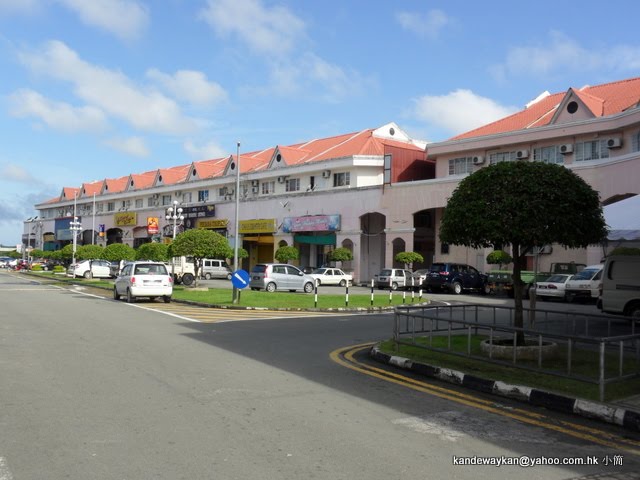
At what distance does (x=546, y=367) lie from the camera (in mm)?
8906

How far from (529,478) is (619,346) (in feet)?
11.5

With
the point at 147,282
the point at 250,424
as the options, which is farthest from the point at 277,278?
the point at 250,424

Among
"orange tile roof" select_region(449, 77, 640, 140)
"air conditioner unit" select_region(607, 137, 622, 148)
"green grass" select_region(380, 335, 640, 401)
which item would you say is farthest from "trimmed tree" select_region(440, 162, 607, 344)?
"orange tile roof" select_region(449, 77, 640, 140)

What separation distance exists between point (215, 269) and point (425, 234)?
57.6ft

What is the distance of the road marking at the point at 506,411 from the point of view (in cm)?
585

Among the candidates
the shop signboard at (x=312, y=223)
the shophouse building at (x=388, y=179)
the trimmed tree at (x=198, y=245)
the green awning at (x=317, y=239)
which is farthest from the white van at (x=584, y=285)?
the green awning at (x=317, y=239)

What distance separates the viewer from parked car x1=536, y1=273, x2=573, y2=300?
28656mm

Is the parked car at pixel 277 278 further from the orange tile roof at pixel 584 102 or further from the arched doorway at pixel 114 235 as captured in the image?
the arched doorway at pixel 114 235

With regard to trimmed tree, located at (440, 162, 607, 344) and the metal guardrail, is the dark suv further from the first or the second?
trimmed tree, located at (440, 162, 607, 344)

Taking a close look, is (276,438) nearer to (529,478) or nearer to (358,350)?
(529,478)

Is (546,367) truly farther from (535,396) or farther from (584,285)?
(584,285)

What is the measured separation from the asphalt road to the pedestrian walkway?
6207 mm

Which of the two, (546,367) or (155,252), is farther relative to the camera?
(155,252)

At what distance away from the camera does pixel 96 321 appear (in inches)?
607
